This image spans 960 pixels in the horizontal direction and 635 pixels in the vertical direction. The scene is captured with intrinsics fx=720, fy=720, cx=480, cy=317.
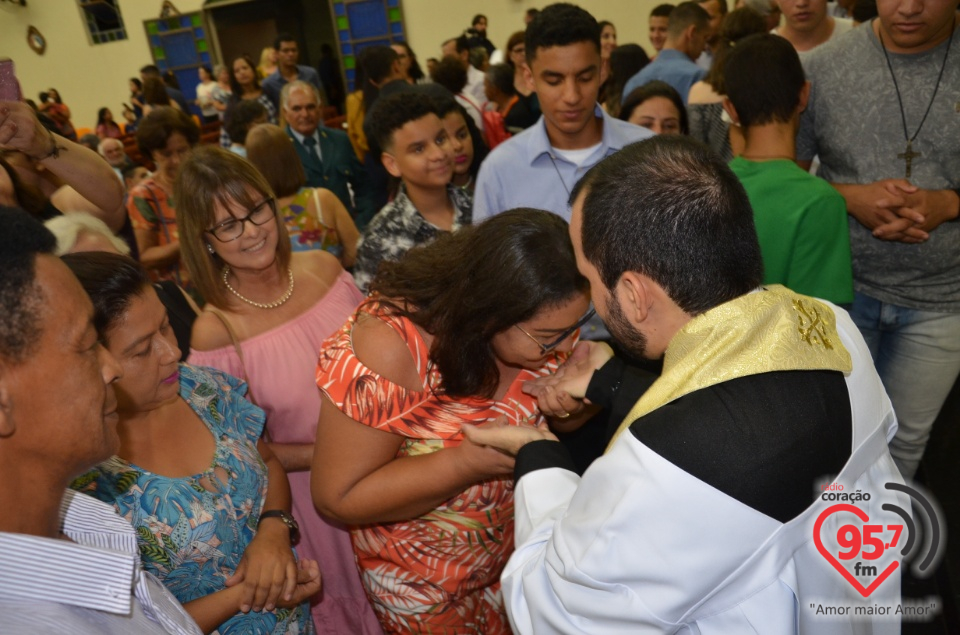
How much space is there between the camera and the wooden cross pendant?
235cm

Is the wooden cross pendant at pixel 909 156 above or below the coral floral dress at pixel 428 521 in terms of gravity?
above

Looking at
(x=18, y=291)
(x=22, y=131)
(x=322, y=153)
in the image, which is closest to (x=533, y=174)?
(x=22, y=131)

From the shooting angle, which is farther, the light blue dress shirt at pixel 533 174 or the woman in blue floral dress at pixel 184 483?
the light blue dress shirt at pixel 533 174

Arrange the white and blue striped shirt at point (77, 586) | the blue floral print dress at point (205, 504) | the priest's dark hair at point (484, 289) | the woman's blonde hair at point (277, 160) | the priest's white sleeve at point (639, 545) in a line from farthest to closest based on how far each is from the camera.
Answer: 1. the woman's blonde hair at point (277, 160)
2. the priest's dark hair at point (484, 289)
3. the blue floral print dress at point (205, 504)
4. the priest's white sleeve at point (639, 545)
5. the white and blue striped shirt at point (77, 586)

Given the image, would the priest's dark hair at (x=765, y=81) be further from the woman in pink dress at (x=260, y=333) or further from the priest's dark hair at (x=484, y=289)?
the woman in pink dress at (x=260, y=333)

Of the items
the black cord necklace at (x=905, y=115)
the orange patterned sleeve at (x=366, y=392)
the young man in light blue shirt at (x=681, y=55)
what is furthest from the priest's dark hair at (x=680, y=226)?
the young man in light blue shirt at (x=681, y=55)

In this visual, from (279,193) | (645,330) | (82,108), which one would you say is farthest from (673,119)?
(82,108)

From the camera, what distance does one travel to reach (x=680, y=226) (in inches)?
48.3

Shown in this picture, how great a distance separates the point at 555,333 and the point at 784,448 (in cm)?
67

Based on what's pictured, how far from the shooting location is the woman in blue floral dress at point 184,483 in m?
1.52

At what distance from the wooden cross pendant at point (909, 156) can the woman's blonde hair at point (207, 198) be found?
2.09 metres

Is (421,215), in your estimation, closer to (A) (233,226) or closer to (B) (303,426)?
(A) (233,226)

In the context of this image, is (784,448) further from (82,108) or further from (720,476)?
(82,108)

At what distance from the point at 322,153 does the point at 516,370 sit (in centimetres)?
346
